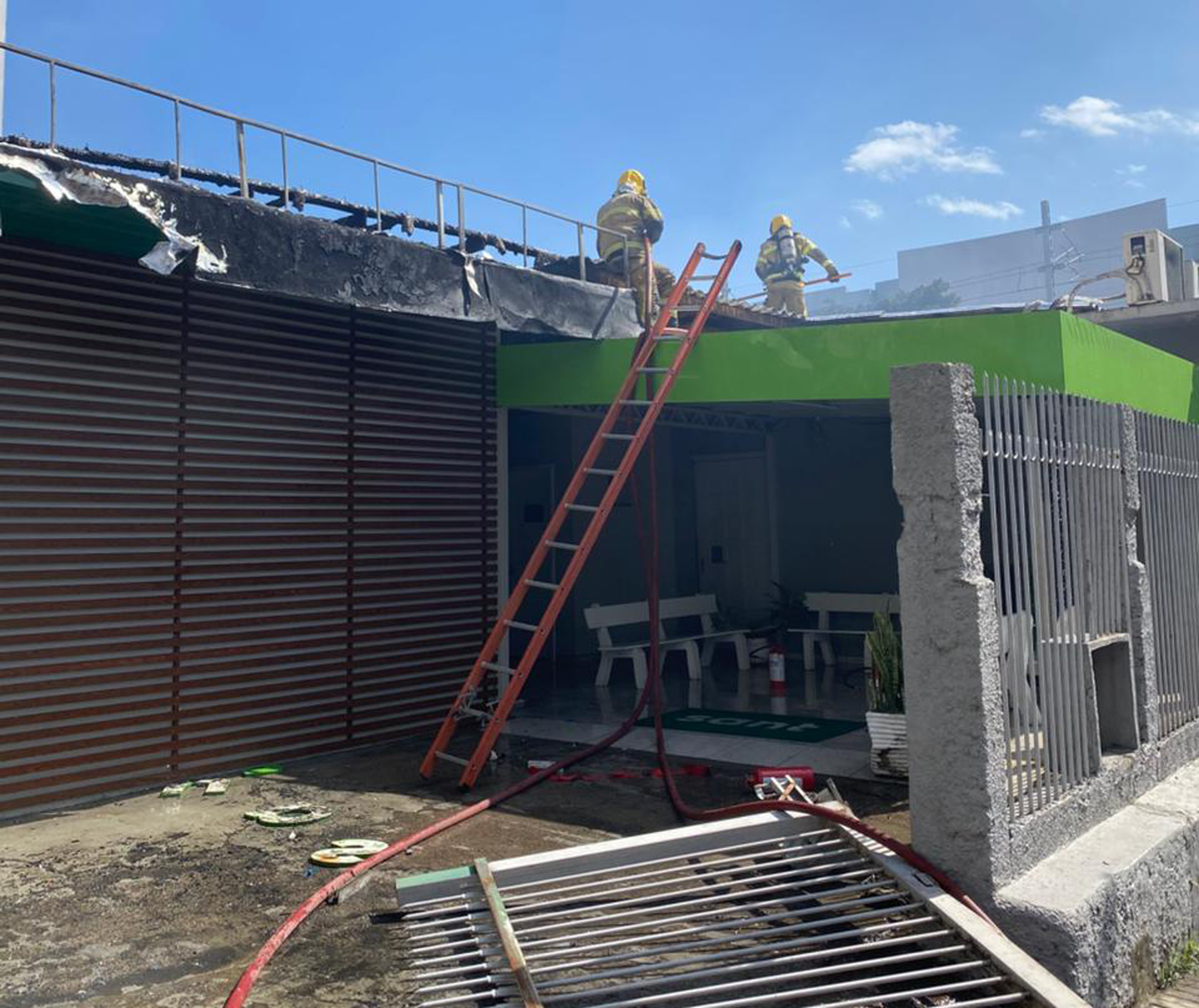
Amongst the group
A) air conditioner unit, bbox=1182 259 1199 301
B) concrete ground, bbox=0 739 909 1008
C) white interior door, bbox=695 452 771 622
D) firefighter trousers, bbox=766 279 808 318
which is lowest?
concrete ground, bbox=0 739 909 1008

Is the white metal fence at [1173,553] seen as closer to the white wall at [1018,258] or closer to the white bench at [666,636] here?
the white bench at [666,636]

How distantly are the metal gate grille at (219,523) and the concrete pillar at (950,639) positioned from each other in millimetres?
4887

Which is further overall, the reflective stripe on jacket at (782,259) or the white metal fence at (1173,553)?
the reflective stripe on jacket at (782,259)

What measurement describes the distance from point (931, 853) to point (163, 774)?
198 inches

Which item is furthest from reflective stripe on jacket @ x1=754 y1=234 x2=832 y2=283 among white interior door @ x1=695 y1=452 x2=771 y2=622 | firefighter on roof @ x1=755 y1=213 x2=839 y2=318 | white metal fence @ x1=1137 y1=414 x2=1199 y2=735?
white metal fence @ x1=1137 y1=414 x2=1199 y2=735

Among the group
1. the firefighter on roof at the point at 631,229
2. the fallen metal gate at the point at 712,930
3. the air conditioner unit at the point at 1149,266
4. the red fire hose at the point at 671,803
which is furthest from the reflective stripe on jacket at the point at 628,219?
the fallen metal gate at the point at 712,930

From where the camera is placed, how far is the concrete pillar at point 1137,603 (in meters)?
5.15

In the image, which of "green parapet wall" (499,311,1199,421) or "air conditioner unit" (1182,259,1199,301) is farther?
"air conditioner unit" (1182,259,1199,301)

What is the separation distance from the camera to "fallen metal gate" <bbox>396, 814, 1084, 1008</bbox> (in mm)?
3352

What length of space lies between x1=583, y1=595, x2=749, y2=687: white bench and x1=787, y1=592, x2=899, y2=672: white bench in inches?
28.1

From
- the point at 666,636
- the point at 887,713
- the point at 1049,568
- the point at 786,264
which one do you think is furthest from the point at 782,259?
the point at 1049,568

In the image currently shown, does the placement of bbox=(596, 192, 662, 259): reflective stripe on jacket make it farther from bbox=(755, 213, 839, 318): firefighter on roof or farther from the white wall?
the white wall

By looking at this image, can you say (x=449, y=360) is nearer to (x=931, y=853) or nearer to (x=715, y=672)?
(x=715, y=672)

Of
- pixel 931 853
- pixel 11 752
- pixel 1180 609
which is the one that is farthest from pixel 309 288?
pixel 1180 609
